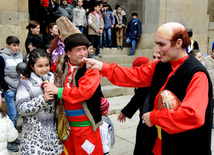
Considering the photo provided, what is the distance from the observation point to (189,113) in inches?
64.6

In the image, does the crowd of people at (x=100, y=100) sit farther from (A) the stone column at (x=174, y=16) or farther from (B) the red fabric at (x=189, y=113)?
(A) the stone column at (x=174, y=16)

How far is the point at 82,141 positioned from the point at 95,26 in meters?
6.03

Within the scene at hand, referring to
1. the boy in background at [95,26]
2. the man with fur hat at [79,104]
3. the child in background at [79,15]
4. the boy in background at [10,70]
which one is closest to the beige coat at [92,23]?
the boy in background at [95,26]

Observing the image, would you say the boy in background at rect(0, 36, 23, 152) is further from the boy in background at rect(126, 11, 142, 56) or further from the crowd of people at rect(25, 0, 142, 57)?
the boy in background at rect(126, 11, 142, 56)

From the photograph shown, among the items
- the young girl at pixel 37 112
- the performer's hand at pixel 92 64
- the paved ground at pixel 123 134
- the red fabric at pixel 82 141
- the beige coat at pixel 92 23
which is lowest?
the paved ground at pixel 123 134

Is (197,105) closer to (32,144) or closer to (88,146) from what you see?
(88,146)

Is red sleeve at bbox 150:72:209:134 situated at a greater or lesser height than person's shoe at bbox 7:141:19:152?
greater

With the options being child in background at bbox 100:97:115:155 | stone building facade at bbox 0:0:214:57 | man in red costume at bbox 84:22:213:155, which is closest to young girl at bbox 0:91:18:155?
child in background at bbox 100:97:115:155

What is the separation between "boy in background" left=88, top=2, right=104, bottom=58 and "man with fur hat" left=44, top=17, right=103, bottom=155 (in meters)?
5.50

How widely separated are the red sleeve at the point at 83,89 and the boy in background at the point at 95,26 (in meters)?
5.75

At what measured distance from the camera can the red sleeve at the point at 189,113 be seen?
1.65 meters

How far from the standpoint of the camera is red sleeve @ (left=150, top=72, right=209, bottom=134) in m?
1.65

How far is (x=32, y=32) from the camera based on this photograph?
17.0 ft

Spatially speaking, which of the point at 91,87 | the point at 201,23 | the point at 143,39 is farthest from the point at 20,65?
the point at 201,23
